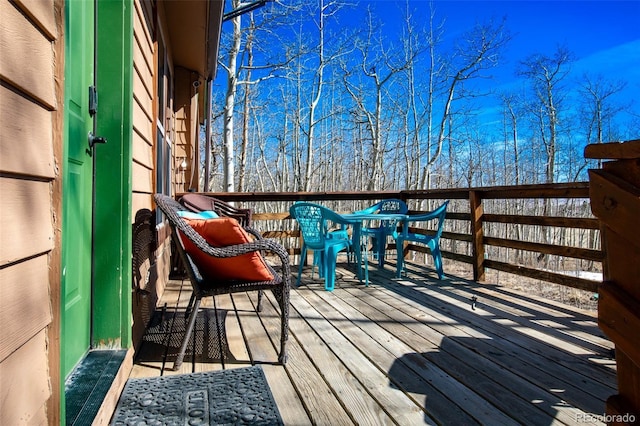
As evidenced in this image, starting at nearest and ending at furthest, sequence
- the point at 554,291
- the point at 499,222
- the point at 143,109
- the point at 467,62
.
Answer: the point at 143,109, the point at 499,222, the point at 554,291, the point at 467,62

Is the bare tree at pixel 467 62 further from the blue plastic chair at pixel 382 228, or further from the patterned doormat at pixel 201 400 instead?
the patterned doormat at pixel 201 400

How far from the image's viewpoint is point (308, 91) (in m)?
15.8

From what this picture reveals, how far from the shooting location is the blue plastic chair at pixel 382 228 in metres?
4.54

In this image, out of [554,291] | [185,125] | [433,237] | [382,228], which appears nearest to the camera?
[433,237]

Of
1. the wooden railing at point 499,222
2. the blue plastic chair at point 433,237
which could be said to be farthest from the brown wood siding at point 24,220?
the blue plastic chair at point 433,237

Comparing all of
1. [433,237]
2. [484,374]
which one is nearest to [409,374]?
[484,374]

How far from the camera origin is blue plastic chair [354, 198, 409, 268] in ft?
14.9

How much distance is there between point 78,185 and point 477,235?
367 cm

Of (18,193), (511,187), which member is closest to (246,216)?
(511,187)

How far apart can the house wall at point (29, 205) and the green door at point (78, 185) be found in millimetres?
692

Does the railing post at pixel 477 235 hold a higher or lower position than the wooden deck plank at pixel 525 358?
higher

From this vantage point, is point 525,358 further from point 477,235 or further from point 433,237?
point 477,235

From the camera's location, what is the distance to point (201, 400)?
156 centimetres

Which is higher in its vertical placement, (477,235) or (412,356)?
(477,235)
